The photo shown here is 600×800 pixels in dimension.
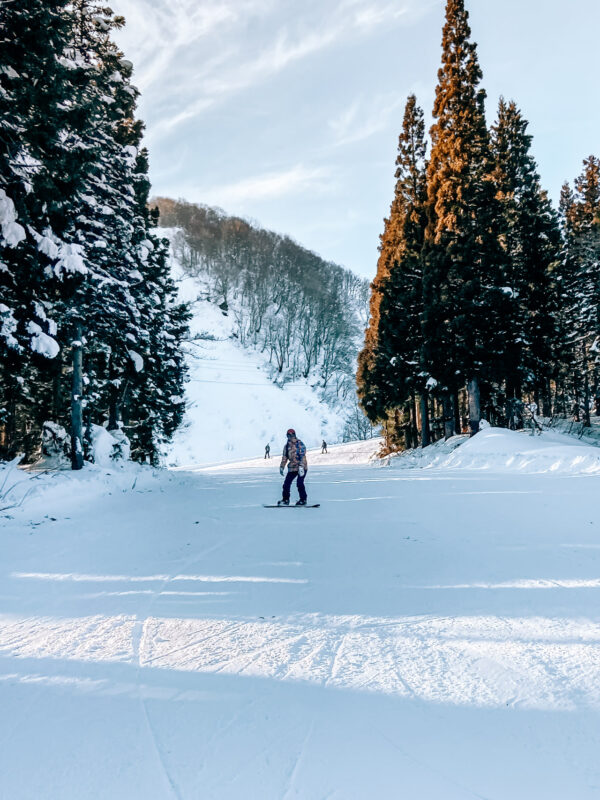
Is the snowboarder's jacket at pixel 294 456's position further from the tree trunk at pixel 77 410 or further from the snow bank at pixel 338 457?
the snow bank at pixel 338 457

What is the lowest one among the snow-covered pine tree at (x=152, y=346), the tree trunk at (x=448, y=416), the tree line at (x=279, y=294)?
the tree trunk at (x=448, y=416)

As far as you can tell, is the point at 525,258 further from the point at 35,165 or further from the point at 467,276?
the point at 35,165

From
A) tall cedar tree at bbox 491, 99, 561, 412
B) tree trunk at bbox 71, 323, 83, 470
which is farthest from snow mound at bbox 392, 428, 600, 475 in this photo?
tree trunk at bbox 71, 323, 83, 470

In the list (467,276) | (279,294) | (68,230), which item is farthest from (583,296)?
(279,294)

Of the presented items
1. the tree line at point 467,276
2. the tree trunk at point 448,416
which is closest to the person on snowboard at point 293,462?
the tree line at point 467,276

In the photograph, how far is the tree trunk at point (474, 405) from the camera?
19266 mm

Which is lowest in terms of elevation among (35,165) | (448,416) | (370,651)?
(370,651)

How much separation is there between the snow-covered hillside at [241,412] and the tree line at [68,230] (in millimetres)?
32112

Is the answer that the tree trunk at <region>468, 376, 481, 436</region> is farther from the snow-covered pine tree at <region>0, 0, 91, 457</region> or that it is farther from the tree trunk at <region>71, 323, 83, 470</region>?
the snow-covered pine tree at <region>0, 0, 91, 457</region>

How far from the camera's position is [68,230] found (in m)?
11.4

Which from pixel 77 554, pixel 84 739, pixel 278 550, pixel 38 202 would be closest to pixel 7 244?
pixel 38 202

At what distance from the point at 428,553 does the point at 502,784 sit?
3.62 metres

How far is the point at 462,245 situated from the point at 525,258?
796cm

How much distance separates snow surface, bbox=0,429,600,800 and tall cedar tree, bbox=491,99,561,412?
15570 mm
